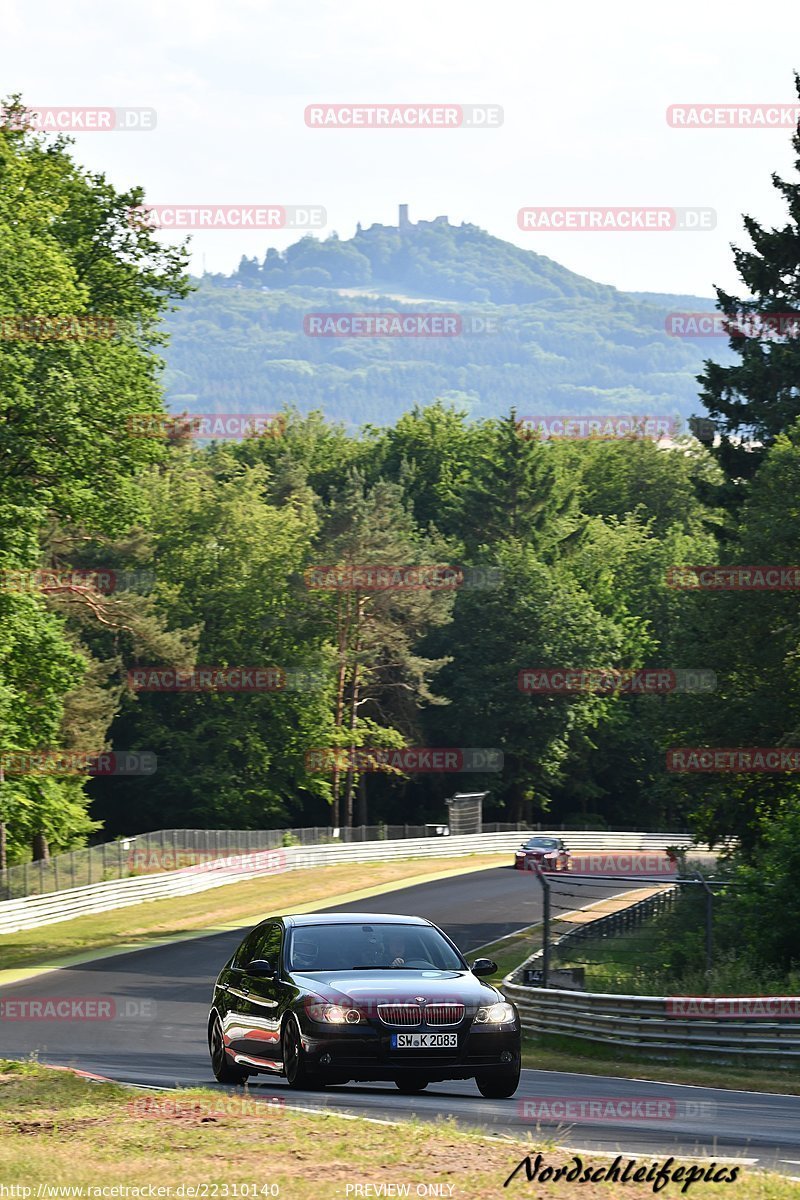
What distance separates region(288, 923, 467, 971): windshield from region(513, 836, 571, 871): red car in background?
45517mm

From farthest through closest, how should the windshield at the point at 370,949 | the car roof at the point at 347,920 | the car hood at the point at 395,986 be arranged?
the car roof at the point at 347,920 → the windshield at the point at 370,949 → the car hood at the point at 395,986

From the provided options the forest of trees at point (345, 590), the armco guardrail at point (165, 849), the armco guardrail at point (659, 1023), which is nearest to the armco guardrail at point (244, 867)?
the armco guardrail at point (165, 849)

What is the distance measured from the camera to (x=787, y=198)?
143 ft

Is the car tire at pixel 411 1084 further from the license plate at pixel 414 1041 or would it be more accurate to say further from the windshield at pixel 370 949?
the windshield at pixel 370 949

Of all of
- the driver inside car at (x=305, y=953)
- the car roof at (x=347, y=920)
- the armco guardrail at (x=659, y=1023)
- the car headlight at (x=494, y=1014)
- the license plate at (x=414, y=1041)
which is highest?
the car roof at (x=347, y=920)

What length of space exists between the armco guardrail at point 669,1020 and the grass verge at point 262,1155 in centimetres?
849

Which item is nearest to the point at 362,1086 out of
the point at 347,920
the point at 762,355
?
the point at 347,920

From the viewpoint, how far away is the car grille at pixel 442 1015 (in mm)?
12992

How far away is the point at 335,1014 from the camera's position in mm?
13047

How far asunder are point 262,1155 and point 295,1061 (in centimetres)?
322

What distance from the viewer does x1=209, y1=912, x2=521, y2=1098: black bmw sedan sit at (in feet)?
42.7

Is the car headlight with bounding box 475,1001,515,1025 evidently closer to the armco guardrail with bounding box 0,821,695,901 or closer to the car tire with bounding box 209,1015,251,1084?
the car tire with bounding box 209,1015,251,1084

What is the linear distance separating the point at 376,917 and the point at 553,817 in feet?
261

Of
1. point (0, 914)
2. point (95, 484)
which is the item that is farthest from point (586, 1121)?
point (0, 914)
